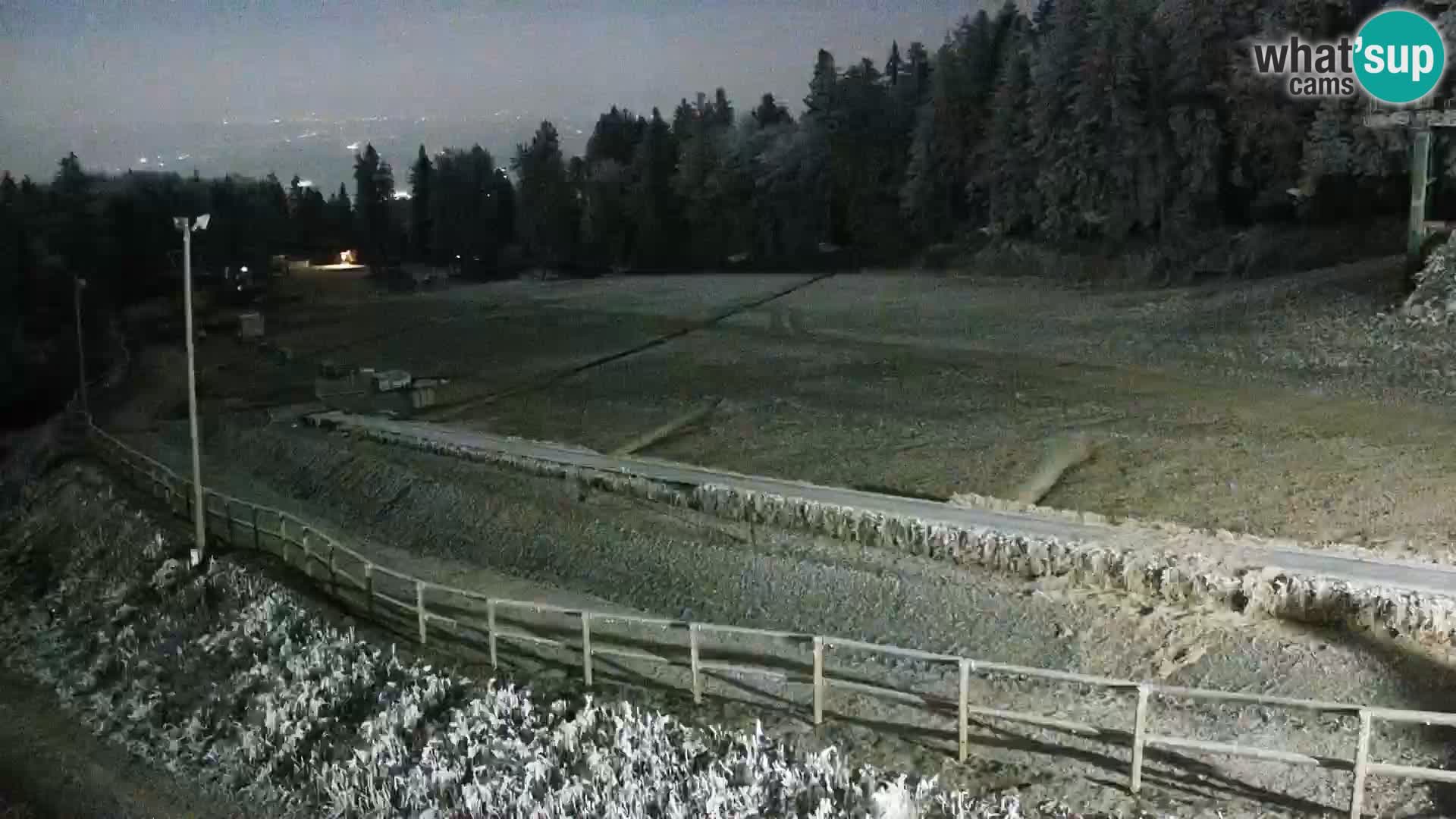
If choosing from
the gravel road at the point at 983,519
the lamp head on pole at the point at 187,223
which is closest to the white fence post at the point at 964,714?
the gravel road at the point at 983,519

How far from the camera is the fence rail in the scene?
13.2m

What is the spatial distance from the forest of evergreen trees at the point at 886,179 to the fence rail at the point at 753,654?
4457cm

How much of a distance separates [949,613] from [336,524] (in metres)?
18.9

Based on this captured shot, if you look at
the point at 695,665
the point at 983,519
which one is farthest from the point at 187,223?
the point at 983,519

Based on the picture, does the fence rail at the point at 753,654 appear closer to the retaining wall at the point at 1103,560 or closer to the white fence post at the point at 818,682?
the white fence post at the point at 818,682

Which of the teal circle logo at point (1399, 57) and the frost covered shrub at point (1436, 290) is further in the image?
the teal circle logo at point (1399, 57)

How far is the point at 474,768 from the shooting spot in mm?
16594

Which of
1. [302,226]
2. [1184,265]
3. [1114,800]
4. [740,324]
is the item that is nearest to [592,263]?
[302,226]

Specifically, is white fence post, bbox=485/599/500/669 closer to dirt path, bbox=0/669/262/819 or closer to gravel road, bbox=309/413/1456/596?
dirt path, bbox=0/669/262/819

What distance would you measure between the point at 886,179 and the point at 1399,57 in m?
57.5

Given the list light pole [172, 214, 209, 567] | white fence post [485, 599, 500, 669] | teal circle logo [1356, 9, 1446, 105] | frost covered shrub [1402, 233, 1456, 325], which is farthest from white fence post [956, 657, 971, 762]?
teal circle logo [1356, 9, 1446, 105]

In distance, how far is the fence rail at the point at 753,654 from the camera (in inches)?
522

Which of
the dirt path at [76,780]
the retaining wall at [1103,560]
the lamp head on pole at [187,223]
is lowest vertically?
the dirt path at [76,780]

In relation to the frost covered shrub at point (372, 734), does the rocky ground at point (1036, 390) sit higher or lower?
higher
